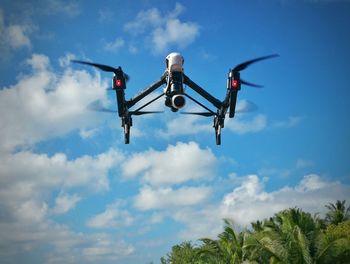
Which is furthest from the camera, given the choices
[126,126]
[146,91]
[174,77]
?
[126,126]

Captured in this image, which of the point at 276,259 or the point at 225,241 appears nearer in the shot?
the point at 276,259

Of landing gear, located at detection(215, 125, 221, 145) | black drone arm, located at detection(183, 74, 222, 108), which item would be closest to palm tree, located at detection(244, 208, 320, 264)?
landing gear, located at detection(215, 125, 221, 145)

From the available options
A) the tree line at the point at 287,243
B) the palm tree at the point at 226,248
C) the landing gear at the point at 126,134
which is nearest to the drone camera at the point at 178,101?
the landing gear at the point at 126,134

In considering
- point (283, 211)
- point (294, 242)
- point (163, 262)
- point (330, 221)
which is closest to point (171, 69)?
point (294, 242)

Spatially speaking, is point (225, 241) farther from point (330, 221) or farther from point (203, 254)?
point (330, 221)

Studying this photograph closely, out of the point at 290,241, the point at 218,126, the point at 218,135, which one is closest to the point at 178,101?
the point at 218,126

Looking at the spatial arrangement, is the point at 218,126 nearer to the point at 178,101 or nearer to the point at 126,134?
the point at 178,101
